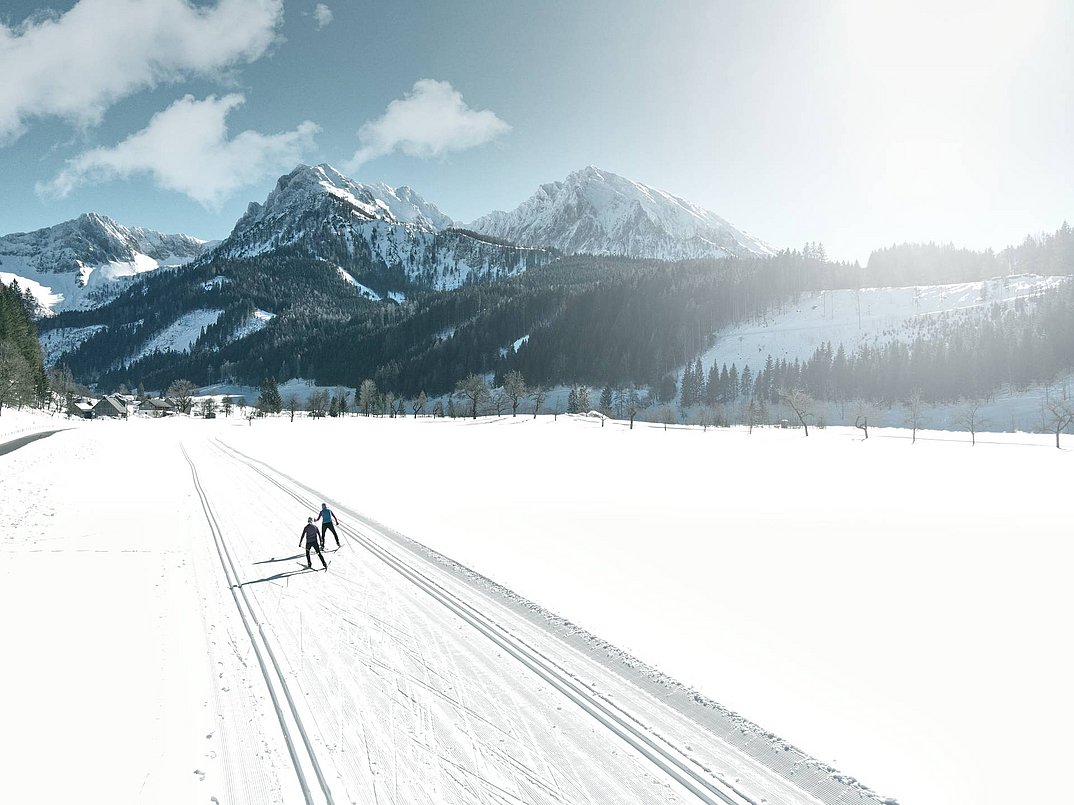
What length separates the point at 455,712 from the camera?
8.03 meters

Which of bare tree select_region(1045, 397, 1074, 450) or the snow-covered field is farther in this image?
bare tree select_region(1045, 397, 1074, 450)

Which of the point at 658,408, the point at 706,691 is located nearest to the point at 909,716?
the point at 706,691

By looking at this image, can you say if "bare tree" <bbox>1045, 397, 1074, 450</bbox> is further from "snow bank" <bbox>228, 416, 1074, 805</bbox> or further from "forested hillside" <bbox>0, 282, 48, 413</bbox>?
"forested hillside" <bbox>0, 282, 48, 413</bbox>

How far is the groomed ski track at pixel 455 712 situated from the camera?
654 centimetres

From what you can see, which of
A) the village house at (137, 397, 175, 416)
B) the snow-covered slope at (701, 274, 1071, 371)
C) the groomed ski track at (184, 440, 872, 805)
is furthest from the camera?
the village house at (137, 397, 175, 416)

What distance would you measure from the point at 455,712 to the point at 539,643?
2791mm

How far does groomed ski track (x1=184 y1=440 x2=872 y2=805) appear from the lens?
258 inches

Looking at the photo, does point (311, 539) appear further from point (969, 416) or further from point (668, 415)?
point (969, 416)

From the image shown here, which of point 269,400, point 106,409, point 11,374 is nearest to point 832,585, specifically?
point 11,374

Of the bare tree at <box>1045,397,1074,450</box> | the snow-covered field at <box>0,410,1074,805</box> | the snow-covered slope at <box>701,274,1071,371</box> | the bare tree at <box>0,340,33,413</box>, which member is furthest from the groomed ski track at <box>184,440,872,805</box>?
the snow-covered slope at <box>701,274,1071,371</box>

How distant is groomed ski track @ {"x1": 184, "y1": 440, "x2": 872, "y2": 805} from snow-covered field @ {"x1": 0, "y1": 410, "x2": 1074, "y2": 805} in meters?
0.05

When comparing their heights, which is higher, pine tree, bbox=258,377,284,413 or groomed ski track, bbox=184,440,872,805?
pine tree, bbox=258,377,284,413

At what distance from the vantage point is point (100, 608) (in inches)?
472

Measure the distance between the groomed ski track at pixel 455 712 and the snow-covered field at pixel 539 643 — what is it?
0.16 feet
